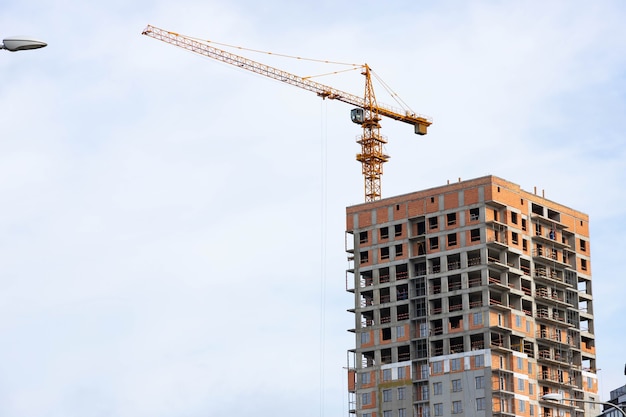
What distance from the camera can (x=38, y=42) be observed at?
64.4m

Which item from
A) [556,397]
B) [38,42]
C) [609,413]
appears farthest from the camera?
[609,413]

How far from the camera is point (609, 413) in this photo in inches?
7367

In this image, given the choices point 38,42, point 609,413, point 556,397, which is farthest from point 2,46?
point 609,413

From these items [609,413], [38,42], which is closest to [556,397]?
[38,42]

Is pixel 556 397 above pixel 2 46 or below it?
below

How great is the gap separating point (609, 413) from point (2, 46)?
136m

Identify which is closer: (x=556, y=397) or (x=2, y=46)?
(x=2, y=46)

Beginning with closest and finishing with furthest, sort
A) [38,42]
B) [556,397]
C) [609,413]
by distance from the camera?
1. [38,42]
2. [556,397]
3. [609,413]

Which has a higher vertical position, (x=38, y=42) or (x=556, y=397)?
(x=38, y=42)

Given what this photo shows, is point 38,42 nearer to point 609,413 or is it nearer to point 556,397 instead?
point 556,397

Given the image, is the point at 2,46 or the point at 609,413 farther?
the point at 609,413

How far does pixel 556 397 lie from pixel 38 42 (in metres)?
55.7

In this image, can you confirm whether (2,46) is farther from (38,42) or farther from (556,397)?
(556,397)

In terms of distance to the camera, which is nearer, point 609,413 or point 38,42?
point 38,42
